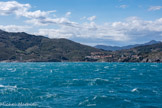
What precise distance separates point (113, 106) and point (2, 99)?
21.2m

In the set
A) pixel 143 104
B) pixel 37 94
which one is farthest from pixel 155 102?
pixel 37 94

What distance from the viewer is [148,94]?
168 ft

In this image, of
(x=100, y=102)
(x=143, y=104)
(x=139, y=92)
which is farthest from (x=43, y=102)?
(x=139, y=92)

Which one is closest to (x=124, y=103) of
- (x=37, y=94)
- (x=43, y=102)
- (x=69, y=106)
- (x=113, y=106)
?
(x=113, y=106)

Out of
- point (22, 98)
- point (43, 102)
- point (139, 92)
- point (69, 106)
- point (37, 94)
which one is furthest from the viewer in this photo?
point (139, 92)

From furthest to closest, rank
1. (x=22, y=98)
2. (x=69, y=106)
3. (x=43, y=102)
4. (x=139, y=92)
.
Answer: (x=139, y=92) < (x=22, y=98) < (x=43, y=102) < (x=69, y=106)

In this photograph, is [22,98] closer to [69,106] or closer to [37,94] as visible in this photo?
[37,94]

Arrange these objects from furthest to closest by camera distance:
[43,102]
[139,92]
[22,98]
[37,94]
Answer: [139,92], [37,94], [22,98], [43,102]

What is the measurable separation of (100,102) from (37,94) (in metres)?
14.7

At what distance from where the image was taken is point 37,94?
50438 mm

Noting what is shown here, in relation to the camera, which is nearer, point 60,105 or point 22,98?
point 60,105

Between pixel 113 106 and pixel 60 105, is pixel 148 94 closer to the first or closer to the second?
pixel 113 106

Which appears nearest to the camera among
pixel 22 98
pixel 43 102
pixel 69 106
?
pixel 69 106

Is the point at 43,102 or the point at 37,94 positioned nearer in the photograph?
the point at 43,102
